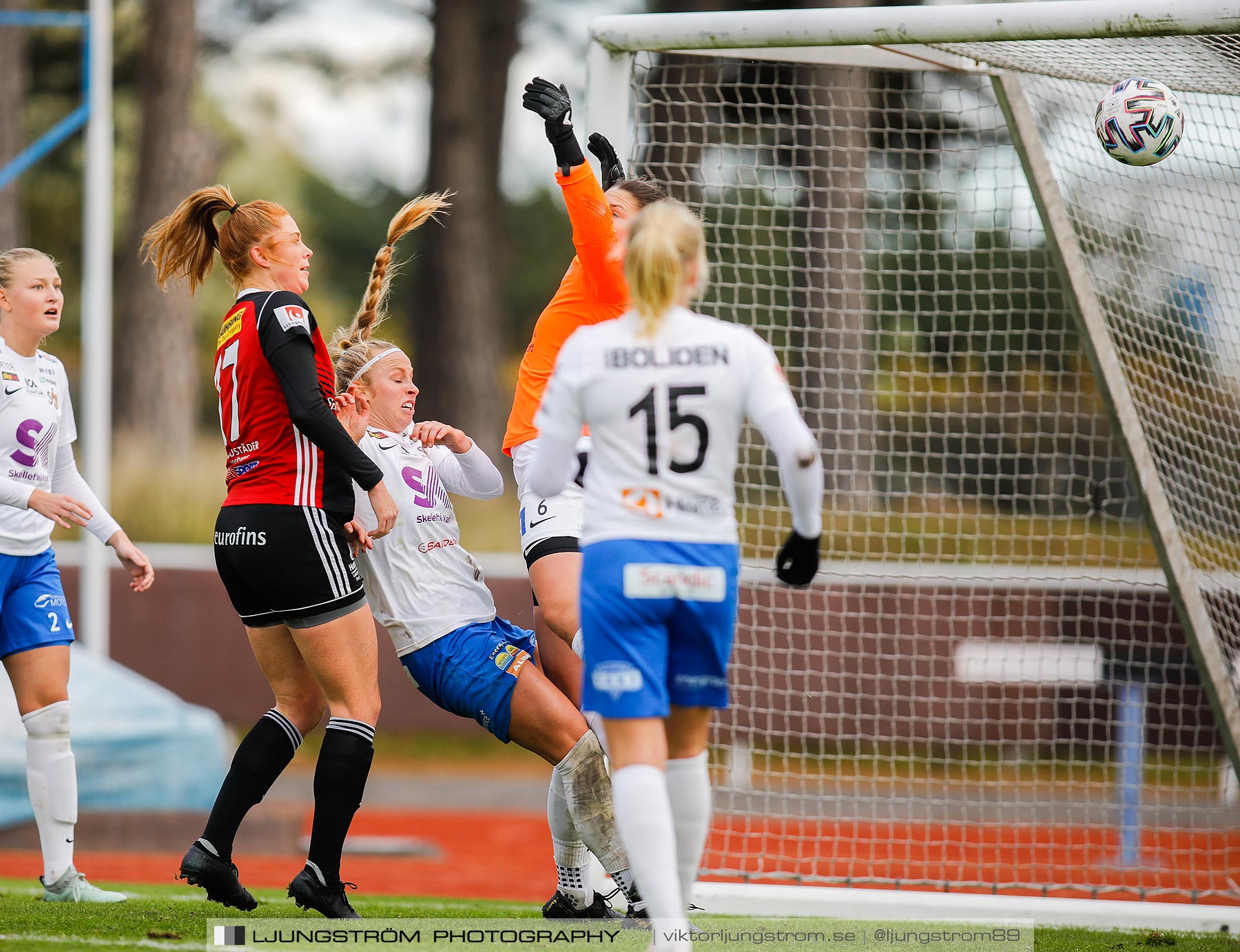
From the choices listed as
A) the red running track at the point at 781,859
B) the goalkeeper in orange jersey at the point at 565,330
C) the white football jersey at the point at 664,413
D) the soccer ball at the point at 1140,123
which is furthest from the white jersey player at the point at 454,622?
the soccer ball at the point at 1140,123

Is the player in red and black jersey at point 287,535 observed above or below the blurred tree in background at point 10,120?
below

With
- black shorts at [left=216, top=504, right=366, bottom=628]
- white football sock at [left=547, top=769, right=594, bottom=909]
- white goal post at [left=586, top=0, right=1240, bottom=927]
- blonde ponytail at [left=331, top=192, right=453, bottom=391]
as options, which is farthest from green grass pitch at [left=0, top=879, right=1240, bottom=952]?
blonde ponytail at [left=331, top=192, right=453, bottom=391]

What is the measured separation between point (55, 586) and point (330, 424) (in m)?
1.32

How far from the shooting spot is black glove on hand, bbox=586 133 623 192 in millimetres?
4770

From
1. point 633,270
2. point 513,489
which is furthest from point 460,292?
point 633,270

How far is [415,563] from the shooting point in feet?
14.0

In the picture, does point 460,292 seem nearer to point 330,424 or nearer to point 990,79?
point 990,79

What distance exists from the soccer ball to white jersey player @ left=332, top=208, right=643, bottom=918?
8.75ft

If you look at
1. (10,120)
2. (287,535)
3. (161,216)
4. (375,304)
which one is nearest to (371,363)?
(375,304)

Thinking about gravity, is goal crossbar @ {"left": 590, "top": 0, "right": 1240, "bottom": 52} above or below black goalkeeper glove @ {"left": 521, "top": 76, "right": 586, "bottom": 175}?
above

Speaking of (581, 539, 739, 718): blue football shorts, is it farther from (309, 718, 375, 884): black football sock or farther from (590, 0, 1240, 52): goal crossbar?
(590, 0, 1240, 52): goal crossbar

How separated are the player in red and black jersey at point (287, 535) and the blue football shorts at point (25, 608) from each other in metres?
0.75

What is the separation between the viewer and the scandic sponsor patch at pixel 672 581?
3.12 metres

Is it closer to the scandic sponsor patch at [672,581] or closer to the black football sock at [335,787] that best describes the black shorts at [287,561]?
the black football sock at [335,787]
